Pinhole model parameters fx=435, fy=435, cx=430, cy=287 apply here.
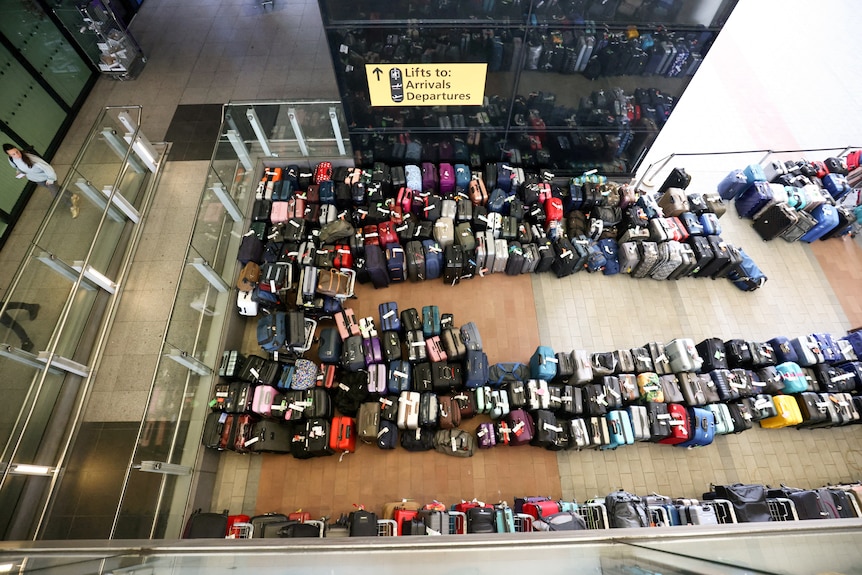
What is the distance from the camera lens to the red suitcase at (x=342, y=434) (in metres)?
6.93

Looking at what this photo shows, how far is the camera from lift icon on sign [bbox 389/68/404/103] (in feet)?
26.7

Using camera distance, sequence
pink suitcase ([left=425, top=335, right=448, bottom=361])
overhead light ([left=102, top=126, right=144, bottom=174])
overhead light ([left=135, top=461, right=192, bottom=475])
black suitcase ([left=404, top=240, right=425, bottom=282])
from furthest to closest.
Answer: black suitcase ([left=404, top=240, right=425, bottom=282]) < overhead light ([left=102, top=126, right=144, bottom=174]) < pink suitcase ([left=425, top=335, right=448, bottom=361]) < overhead light ([left=135, top=461, right=192, bottom=475])

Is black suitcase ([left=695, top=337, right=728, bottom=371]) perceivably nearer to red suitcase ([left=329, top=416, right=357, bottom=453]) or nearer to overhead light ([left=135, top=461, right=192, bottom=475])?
red suitcase ([left=329, top=416, right=357, bottom=453])

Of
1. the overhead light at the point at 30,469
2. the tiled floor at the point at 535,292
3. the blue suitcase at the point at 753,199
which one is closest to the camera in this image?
the overhead light at the point at 30,469

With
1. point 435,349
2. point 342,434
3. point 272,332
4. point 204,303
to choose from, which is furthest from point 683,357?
point 204,303

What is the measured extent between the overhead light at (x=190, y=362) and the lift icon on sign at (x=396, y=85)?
592cm

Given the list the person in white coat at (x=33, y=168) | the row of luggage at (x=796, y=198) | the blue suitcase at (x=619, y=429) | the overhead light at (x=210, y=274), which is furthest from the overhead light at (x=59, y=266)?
the row of luggage at (x=796, y=198)

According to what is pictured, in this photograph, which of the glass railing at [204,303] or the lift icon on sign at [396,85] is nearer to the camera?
the glass railing at [204,303]

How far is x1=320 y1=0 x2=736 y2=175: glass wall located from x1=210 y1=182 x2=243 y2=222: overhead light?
2845mm

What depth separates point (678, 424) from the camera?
7023 mm

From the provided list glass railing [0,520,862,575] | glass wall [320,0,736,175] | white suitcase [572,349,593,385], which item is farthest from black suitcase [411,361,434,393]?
glass wall [320,0,736,175]

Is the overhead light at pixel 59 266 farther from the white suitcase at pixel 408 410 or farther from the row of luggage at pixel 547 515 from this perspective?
the white suitcase at pixel 408 410

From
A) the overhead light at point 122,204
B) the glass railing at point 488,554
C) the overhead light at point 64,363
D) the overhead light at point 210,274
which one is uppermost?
the overhead light at point 122,204

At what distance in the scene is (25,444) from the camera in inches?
243
